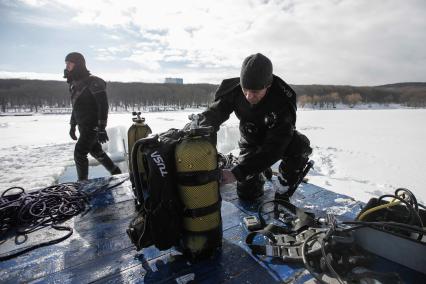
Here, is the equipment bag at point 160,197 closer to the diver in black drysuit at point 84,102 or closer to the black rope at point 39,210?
the black rope at point 39,210

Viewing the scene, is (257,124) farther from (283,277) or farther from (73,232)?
(73,232)

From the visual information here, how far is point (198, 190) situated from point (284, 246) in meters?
0.62

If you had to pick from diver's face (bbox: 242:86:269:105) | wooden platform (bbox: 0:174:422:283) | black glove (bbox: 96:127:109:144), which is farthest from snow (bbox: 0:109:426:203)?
diver's face (bbox: 242:86:269:105)

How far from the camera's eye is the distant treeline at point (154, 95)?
48.4m

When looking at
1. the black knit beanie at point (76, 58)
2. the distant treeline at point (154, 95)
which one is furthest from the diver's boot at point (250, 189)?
the distant treeline at point (154, 95)

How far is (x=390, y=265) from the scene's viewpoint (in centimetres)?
149

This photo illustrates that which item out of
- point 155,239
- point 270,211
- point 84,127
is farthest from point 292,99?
point 84,127

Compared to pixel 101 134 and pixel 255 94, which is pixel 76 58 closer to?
pixel 101 134

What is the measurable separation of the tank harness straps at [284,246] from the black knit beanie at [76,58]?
327 centimetres

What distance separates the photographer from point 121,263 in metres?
1.62

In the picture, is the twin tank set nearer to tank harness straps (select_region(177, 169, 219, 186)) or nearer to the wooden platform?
tank harness straps (select_region(177, 169, 219, 186))

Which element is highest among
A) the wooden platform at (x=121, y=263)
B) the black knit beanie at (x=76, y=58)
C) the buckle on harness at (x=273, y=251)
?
the black knit beanie at (x=76, y=58)

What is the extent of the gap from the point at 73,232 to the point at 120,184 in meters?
0.98

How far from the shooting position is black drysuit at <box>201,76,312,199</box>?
6.56 ft
